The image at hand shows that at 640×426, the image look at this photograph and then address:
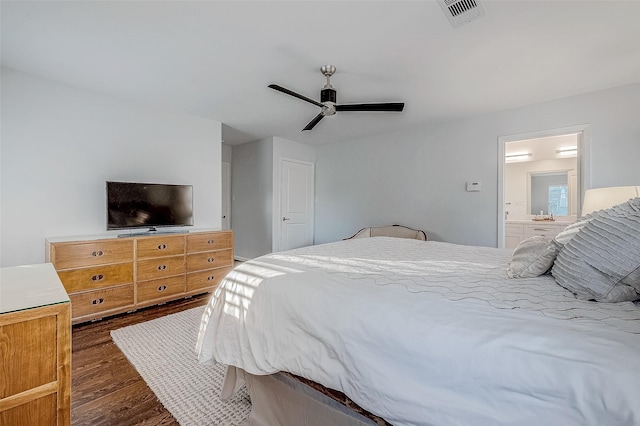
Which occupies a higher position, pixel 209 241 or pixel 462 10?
pixel 462 10

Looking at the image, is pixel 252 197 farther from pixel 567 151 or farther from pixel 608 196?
pixel 567 151

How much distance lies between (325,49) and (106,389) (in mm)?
2850

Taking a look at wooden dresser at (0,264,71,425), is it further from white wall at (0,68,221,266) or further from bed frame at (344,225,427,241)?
bed frame at (344,225,427,241)

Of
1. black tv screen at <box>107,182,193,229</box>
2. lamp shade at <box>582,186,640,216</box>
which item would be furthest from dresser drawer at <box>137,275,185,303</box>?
→ lamp shade at <box>582,186,640,216</box>

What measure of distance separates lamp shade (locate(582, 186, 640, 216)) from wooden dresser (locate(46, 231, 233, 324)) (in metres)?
4.07

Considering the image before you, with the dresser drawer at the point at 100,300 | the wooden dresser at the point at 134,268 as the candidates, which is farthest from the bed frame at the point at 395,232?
the dresser drawer at the point at 100,300

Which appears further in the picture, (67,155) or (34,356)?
(67,155)

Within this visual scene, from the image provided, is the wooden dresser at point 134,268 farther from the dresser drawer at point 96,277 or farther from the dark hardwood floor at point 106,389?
the dark hardwood floor at point 106,389

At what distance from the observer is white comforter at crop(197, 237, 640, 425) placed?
2.23 feet

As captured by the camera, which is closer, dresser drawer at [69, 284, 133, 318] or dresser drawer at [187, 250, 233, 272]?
dresser drawer at [69, 284, 133, 318]

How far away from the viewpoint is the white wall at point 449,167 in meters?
2.87

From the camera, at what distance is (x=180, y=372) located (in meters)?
1.91

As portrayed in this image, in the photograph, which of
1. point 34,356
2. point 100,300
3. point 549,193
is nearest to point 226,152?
point 100,300

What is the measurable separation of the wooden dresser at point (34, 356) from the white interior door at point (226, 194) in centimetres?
501
